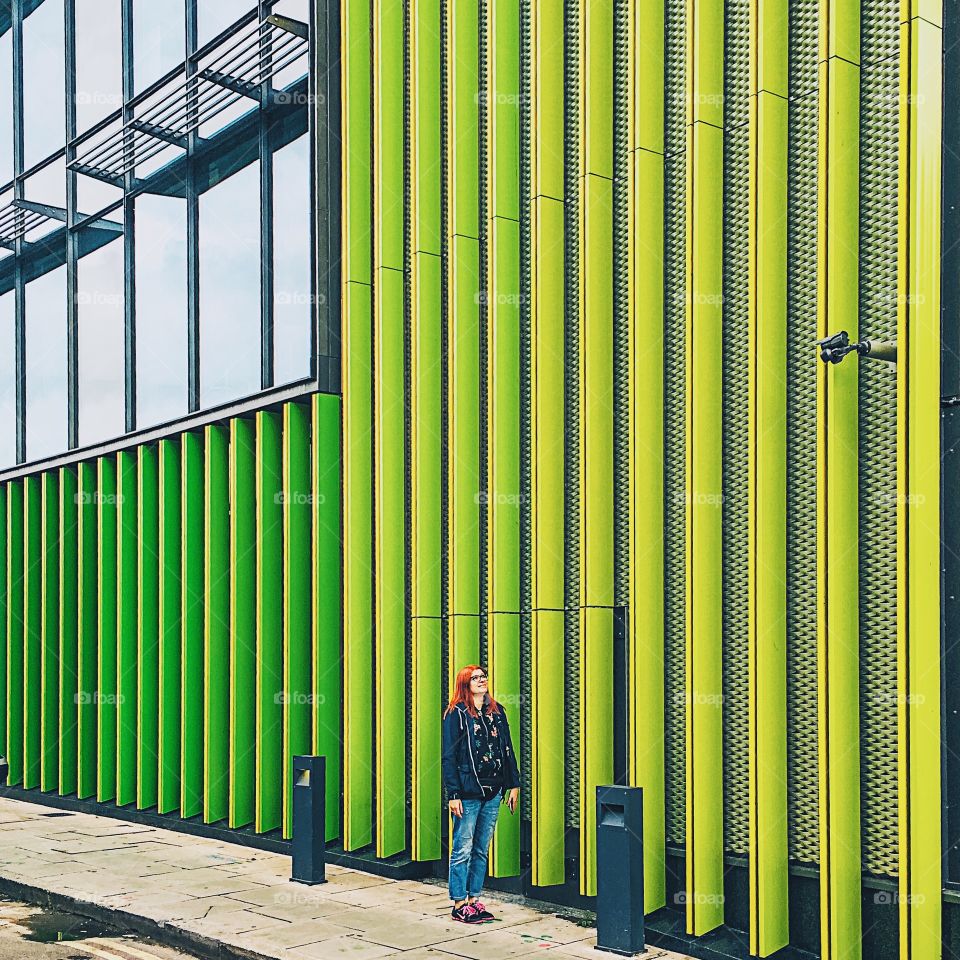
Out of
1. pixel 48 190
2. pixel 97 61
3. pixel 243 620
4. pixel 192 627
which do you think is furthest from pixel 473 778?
pixel 48 190

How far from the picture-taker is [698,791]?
8.14 meters

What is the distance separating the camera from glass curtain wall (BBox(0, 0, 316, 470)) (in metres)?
12.6

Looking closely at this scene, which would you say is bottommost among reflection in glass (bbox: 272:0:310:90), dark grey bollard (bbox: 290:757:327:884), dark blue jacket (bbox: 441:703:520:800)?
dark grey bollard (bbox: 290:757:327:884)

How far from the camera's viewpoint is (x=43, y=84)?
17047mm

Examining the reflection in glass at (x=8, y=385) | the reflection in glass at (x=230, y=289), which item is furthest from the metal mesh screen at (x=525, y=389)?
the reflection in glass at (x=8, y=385)

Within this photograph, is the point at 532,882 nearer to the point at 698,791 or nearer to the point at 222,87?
the point at 698,791

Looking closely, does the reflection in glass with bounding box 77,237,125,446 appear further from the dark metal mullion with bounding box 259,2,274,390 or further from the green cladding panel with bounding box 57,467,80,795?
the dark metal mullion with bounding box 259,2,274,390

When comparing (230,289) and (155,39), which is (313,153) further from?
(155,39)

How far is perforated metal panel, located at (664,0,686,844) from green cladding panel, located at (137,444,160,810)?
7253 millimetres

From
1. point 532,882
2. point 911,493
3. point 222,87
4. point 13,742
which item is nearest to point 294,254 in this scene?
point 222,87

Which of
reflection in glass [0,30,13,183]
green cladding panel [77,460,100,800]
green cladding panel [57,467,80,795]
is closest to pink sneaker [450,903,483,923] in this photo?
green cladding panel [77,460,100,800]

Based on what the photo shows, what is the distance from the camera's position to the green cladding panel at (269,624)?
1216cm

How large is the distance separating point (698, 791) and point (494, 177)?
5.03 m

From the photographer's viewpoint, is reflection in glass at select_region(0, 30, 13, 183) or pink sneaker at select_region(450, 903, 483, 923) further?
reflection in glass at select_region(0, 30, 13, 183)
